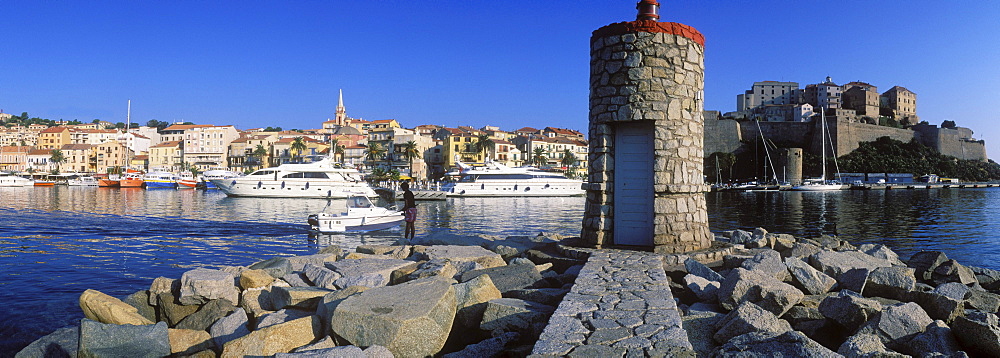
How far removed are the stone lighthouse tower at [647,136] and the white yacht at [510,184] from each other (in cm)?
4747

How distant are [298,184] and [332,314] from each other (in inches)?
1911

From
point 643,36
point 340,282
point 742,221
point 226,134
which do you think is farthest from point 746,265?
point 226,134

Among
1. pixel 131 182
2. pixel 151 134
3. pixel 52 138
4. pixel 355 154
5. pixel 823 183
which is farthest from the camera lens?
pixel 151 134

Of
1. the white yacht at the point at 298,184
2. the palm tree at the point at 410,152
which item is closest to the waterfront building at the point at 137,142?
the palm tree at the point at 410,152

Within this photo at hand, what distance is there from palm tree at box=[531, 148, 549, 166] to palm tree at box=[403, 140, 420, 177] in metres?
18.3

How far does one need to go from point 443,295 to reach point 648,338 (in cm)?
201

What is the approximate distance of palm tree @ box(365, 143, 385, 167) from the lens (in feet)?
303

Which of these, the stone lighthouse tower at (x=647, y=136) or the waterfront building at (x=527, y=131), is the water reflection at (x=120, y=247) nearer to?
the stone lighthouse tower at (x=647, y=136)

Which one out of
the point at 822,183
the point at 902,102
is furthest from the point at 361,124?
the point at 902,102

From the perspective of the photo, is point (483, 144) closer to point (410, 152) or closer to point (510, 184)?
point (410, 152)

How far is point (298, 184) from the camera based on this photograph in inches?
2047

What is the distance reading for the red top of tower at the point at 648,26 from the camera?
9.00 metres

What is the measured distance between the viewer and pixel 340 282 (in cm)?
783

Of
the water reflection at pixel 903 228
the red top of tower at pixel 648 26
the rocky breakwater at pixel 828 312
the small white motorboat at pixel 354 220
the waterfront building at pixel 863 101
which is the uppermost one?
the waterfront building at pixel 863 101
